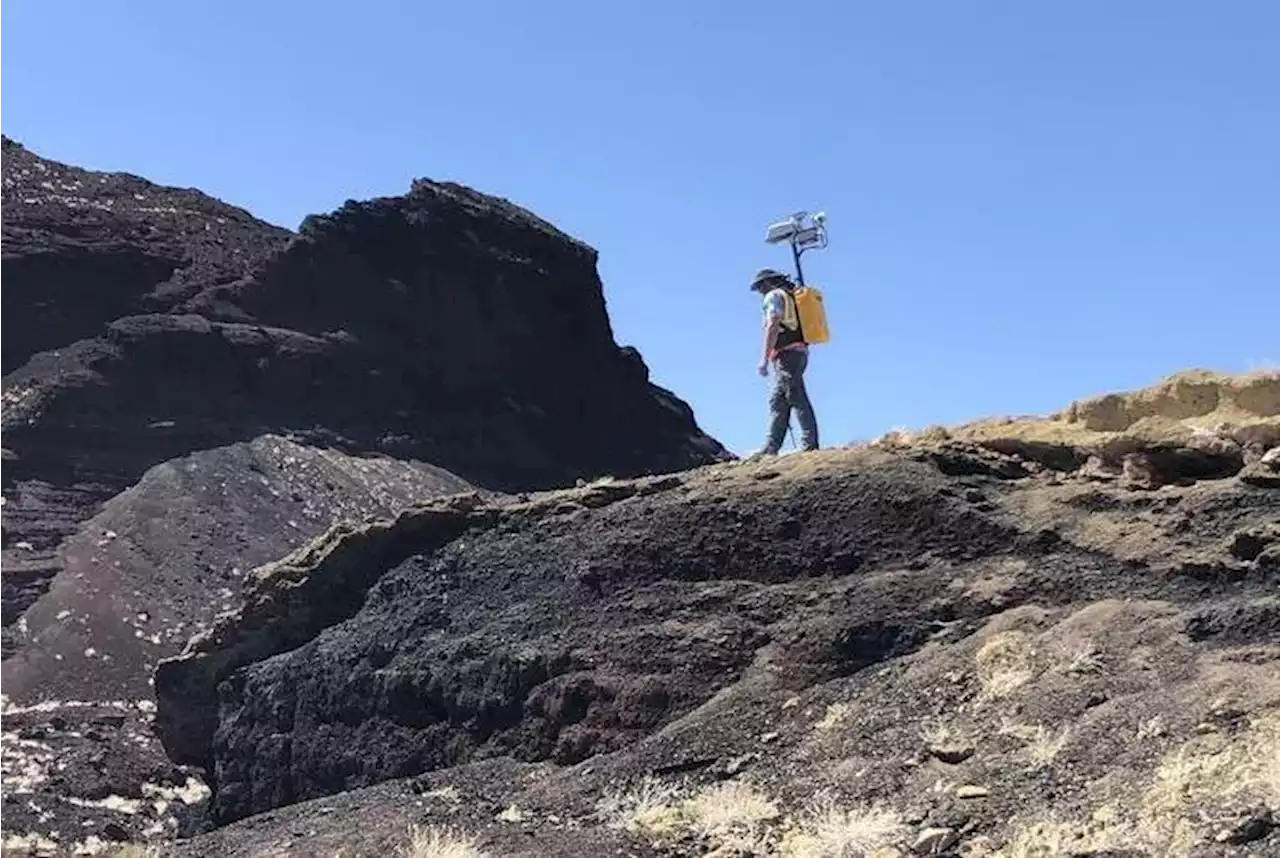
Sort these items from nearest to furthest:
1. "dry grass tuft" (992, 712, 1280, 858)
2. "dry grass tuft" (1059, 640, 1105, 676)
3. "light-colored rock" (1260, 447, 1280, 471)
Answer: "dry grass tuft" (992, 712, 1280, 858) → "dry grass tuft" (1059, 640, 1105, 676) → "light-colored rock" (1260, 447, 1280, 471)

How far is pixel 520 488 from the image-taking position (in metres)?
33.4

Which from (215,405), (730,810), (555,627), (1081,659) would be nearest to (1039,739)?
(1081,659)

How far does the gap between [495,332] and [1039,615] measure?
26.8 m

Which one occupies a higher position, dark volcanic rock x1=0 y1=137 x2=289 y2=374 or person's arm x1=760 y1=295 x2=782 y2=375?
dark volcanic rock x1=0 y1=137 x2=289 y2=374

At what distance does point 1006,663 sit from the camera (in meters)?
9.47

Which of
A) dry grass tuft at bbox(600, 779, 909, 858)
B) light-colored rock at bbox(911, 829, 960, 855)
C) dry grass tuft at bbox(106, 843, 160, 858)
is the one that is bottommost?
light-colored rock at bbox(911, 829, 960, 855)

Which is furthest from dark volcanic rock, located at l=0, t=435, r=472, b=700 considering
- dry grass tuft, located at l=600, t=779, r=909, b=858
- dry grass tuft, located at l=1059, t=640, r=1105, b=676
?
dry grass tuft, located at l=1059, t=640, r=1105, b=676

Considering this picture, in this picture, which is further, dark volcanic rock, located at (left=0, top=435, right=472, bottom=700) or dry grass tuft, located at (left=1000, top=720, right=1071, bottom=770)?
dark volcanic rock, located at (left=0, top=435, right=472, bottom=700)

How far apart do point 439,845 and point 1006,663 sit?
3.62 m

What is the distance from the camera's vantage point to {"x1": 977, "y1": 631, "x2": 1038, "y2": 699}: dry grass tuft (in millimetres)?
9188

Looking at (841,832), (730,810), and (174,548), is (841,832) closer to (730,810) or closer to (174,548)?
(730,810)

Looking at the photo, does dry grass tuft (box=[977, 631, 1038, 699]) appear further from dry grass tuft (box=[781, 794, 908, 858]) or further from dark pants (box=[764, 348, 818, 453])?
dark pants (box=[764, 348, 818, 453])

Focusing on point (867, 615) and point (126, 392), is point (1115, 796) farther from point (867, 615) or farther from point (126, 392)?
point (126, 392)

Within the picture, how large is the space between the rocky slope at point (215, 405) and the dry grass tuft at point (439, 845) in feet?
27.2
